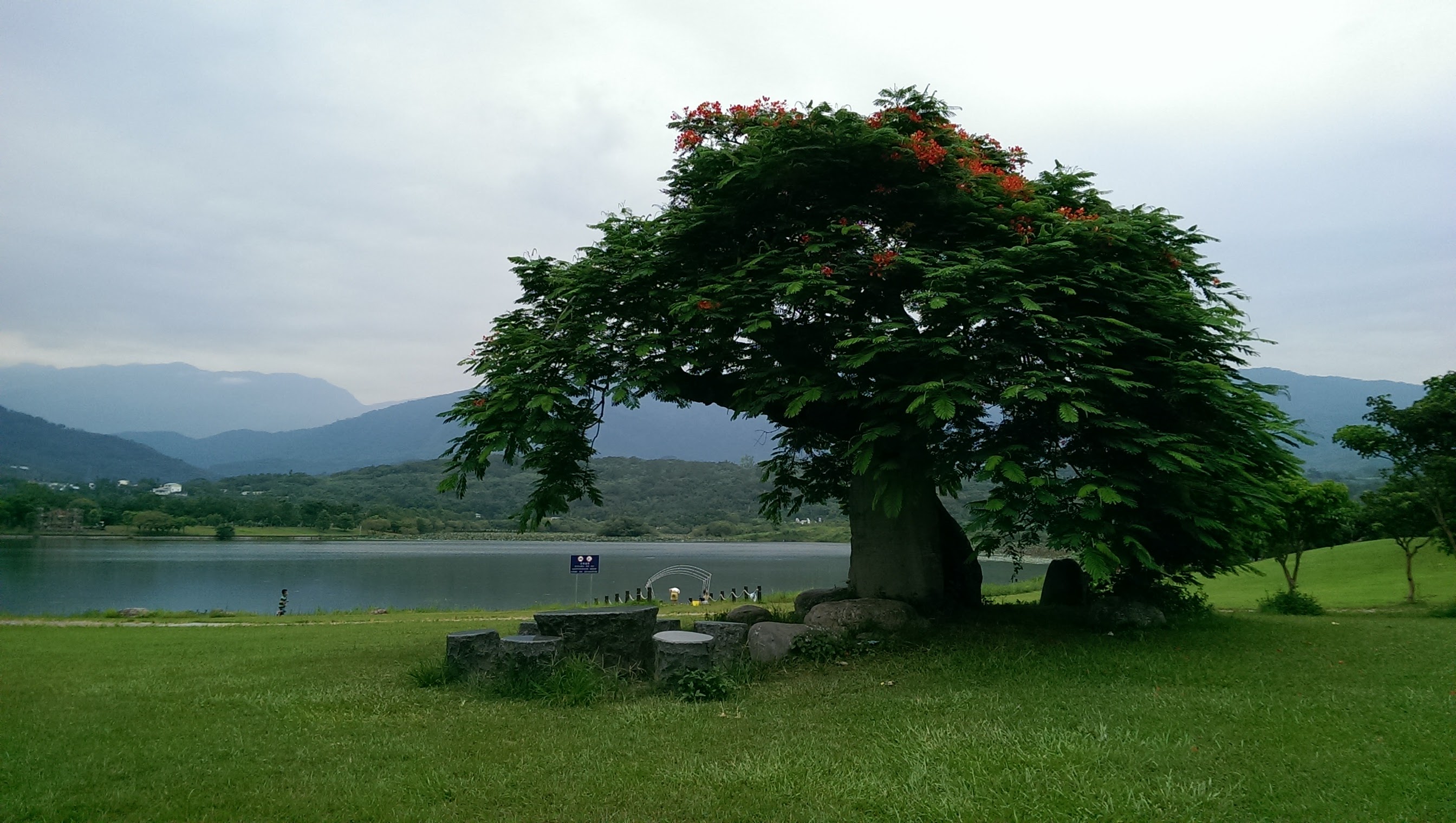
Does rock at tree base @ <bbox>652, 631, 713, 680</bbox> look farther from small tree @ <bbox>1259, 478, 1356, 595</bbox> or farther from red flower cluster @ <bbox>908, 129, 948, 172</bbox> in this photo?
small tree @ <bbox>1259, 478, 1356, 595</bbox>

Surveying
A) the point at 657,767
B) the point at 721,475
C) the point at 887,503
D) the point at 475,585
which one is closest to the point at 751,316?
the point at 887,503

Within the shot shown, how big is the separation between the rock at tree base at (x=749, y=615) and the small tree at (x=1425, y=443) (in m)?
13.3

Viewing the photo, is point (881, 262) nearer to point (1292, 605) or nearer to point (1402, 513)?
point (1292, 605)

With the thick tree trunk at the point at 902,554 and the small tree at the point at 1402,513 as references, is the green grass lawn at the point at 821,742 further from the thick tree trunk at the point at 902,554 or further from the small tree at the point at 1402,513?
the small tree at the point at 1402,513

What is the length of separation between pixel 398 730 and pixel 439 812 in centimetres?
226

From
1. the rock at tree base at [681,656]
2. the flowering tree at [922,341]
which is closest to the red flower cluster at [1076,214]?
the flowering tree at [922,341]

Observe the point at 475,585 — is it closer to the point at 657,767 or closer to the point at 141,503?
the point at 657,767

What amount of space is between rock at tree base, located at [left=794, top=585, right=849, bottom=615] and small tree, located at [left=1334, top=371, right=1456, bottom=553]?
11.8 metres

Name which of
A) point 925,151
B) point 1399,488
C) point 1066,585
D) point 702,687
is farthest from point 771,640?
point 1399,488

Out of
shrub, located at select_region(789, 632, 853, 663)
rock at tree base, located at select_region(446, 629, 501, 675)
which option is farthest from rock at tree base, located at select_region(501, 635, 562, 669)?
shrub, located at select_region(789, 632, 853, 663)

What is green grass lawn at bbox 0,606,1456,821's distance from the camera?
4969mm

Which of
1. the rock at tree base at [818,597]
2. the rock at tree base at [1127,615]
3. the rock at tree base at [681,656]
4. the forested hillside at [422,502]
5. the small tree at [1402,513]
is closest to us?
the rock at tree base at [681,656]

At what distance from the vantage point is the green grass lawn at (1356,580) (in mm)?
20250

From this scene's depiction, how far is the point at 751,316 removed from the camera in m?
10.1
